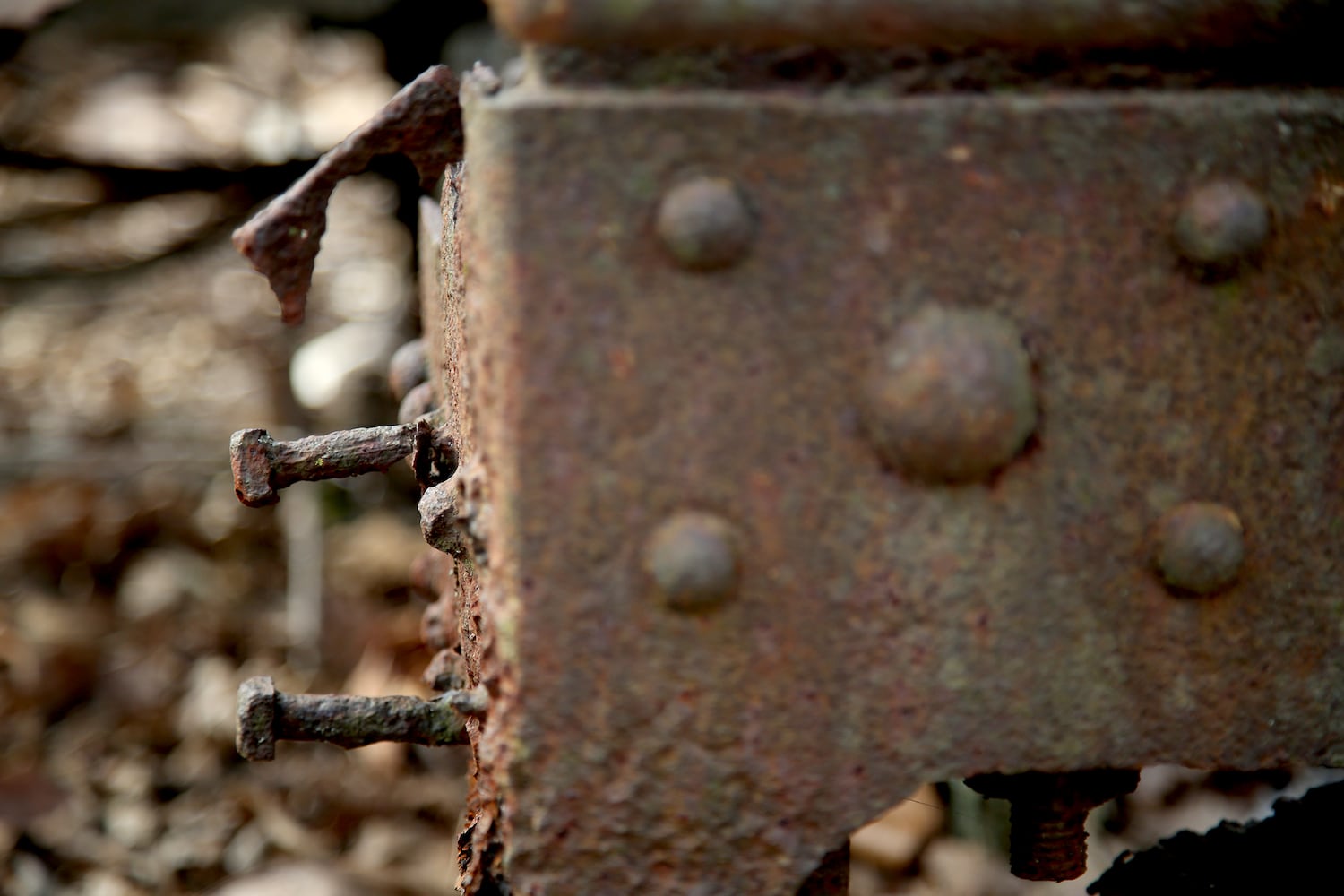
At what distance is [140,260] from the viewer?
10.8 ft

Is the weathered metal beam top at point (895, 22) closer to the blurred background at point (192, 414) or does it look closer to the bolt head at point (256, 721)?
the bolt head at point (256, 721)

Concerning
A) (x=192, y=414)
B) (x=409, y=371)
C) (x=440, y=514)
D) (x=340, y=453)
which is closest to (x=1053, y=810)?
(x=440, y=514)

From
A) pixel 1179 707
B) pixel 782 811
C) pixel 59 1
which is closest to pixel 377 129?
pixel 782 811

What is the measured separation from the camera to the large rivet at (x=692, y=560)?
681 mm

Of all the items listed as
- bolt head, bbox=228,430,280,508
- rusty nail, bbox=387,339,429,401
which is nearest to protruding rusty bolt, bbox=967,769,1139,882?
bolt head, bbox=228,430,280,508

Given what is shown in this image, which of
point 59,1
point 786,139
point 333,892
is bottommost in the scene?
point 333,892

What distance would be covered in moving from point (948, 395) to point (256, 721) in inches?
18.5

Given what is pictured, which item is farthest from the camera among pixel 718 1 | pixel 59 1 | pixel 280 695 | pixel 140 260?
pixel 140 260

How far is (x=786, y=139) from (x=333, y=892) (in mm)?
1917

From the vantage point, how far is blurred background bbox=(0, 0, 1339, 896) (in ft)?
8.93

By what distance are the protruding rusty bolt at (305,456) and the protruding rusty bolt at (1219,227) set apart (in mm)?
571

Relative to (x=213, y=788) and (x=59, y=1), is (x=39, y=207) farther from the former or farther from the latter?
(x=213, y=788)

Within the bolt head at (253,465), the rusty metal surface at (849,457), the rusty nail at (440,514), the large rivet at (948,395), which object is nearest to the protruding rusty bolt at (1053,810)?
the rusty metal surface at (849,457)

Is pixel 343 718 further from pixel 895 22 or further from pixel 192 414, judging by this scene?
pixel 192 414
